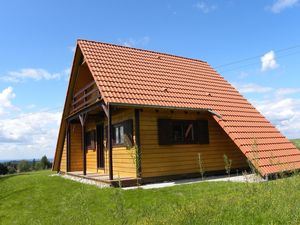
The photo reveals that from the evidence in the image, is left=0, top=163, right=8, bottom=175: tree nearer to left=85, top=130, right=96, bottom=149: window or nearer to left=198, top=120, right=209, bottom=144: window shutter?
left=85, top=130, right=96, bottom=149: window

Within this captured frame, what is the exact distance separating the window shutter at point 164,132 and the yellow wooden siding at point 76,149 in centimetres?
856

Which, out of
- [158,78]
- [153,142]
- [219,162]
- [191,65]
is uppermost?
[191,65]

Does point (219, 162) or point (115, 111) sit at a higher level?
point (115, 111)

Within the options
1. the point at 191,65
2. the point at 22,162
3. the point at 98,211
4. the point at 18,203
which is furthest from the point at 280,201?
the point at 22,162

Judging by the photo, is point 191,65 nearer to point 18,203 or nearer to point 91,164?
point 91,164

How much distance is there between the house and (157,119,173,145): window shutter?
0.13 feet

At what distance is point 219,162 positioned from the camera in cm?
1427

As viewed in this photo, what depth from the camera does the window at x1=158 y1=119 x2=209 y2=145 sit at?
42.2 feet

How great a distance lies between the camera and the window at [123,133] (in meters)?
12.6

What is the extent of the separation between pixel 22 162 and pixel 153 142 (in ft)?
187

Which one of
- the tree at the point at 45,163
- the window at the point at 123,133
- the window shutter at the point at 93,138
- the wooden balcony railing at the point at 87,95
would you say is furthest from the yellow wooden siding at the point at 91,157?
the tree at the point at 45,163

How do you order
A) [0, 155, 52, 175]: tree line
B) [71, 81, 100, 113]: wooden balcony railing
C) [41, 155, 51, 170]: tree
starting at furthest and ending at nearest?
[41, 155, 51, 170]: tree, [0, 155, 52, 175]: tree line, [71, 81, 100, 113]: wooden balcony railing

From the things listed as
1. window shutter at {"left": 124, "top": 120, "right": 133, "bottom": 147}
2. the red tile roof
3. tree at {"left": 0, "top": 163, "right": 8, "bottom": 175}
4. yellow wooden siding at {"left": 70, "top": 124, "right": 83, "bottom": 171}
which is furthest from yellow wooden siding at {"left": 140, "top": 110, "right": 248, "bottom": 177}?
tree at {"left": 0, "top": 163, "right": 8, "bottom": 175}

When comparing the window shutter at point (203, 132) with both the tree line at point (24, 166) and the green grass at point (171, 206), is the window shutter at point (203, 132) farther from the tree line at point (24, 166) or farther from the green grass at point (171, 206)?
the tree line at point (24, 166)
